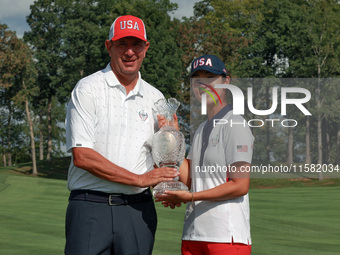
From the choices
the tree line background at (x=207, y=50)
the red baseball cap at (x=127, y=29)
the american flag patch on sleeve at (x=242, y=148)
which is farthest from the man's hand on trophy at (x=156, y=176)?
the tree line background at (x=207, y=50)

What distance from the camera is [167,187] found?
4.31 metres

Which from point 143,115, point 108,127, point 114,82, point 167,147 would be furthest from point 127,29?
point 167,147

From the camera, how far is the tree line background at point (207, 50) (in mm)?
43000

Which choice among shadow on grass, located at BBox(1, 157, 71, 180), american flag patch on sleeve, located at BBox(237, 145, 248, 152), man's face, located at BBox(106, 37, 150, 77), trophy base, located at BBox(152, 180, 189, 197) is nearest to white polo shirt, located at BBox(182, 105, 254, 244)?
american flag patch on sleeve, located at BBox(237, 145, 248, 152)

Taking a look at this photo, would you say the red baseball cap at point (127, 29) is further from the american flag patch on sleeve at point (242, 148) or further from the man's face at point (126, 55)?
the american flag patch on sleeve at point (242, 148)

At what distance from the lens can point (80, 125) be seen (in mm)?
4062

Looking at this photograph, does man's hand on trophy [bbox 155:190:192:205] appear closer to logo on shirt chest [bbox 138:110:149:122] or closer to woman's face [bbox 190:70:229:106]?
logo on shirt chest [bbox 138:110:149:122]

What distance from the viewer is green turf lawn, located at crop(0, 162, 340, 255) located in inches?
419

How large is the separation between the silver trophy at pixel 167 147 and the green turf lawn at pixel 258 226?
221 inches

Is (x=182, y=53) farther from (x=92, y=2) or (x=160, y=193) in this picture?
(x=160, y=193)

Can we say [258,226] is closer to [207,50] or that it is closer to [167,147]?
[167,147]

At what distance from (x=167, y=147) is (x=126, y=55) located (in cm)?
77

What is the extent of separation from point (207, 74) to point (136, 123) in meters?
0.69

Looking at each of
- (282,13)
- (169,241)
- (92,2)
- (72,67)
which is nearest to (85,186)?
(169,241)
